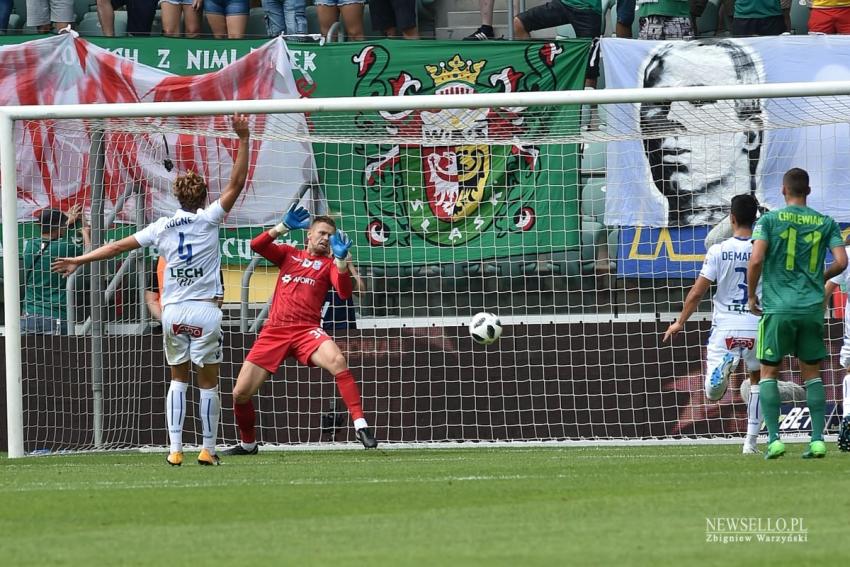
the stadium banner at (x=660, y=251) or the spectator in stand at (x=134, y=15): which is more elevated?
the spectator in stand at (x=134, y=15)

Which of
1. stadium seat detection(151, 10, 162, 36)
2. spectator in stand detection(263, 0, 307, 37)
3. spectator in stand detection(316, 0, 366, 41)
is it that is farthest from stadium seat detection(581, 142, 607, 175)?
stadium seat detection(151, 10, 162, 36)

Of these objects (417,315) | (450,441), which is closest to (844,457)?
(450,441)

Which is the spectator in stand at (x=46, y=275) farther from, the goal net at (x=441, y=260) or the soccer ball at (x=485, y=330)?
the soccer ball at (x=485, y=330)

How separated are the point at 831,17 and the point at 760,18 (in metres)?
0.76

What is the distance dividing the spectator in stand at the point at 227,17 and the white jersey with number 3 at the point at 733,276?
262 inches

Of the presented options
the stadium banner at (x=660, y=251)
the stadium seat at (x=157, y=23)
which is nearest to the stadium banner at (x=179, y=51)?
the stadium seat at (x=157, y=23)

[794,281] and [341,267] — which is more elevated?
[794,281]

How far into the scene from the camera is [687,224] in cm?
1372

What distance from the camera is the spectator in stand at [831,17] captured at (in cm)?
1447

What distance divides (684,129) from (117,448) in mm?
6274

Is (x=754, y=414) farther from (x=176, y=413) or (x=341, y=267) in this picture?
(x=176, y=413)

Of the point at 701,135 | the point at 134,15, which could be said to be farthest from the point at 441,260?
the point at 134,15

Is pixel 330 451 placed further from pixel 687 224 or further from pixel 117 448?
pixel 687 224

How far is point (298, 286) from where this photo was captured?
1213 centimetres
